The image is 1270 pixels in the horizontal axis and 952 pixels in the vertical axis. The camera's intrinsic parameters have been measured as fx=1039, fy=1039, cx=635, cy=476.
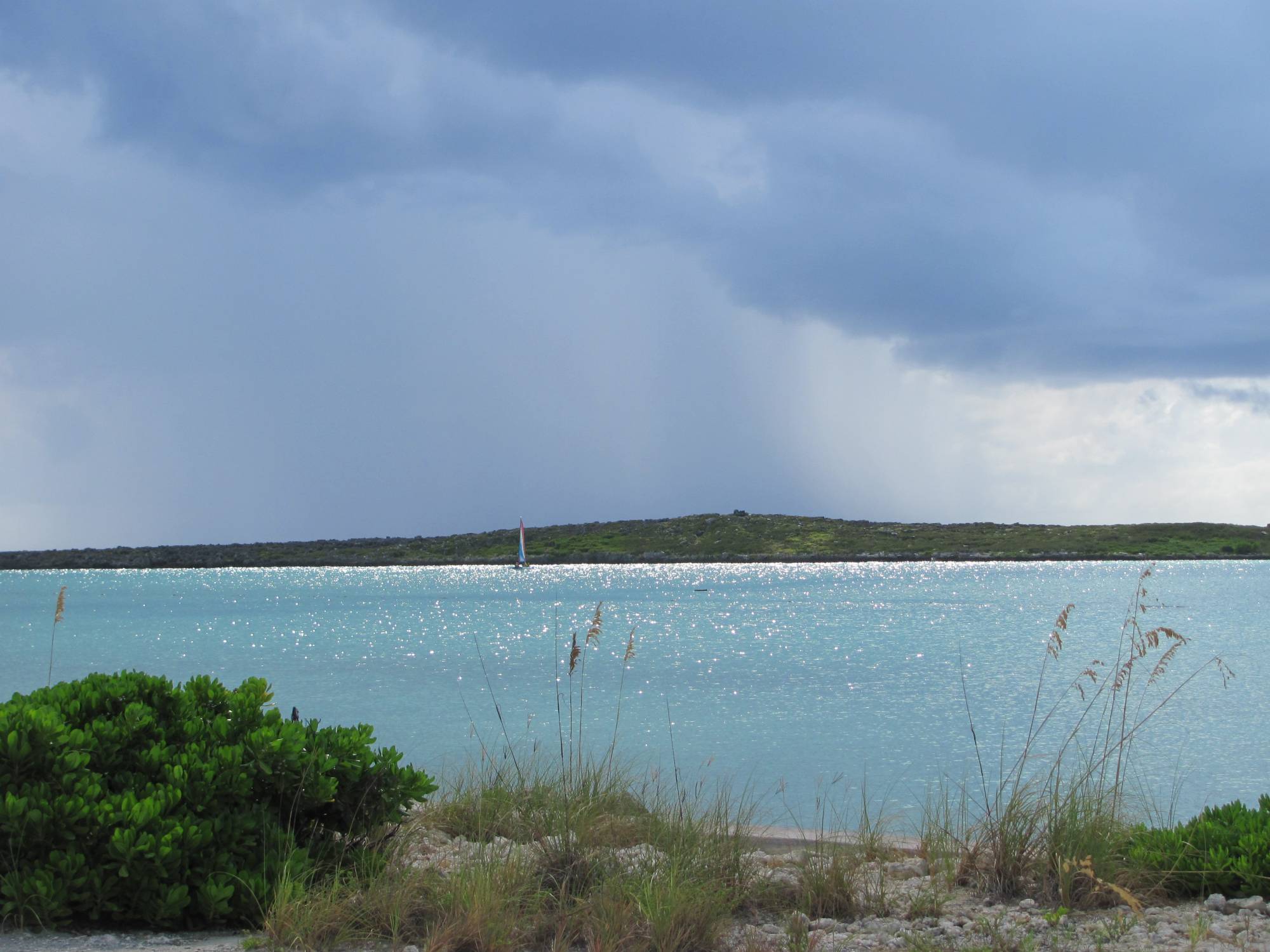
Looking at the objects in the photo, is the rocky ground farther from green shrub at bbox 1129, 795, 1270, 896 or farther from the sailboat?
the sailboat

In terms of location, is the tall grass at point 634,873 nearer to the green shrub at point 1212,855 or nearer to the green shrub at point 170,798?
the green shrub at point 1212,855

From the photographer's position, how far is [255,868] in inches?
233

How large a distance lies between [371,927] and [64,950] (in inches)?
59.0

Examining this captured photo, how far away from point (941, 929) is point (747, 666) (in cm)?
2315

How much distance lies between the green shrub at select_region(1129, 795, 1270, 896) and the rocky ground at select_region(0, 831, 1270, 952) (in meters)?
0.13

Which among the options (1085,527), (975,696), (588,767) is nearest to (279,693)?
(975,696)

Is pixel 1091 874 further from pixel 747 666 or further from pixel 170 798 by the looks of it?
pixel 747 666

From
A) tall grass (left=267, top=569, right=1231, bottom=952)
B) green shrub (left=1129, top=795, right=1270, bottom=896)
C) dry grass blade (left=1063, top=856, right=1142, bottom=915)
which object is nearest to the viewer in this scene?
tall grass (left=267, top=569, right=1231, bottom=952)

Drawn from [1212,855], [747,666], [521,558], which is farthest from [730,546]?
[1212,855]

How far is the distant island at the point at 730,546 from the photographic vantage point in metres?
115

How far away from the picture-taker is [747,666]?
93.5ft

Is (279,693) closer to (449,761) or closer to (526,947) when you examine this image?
(449,761)

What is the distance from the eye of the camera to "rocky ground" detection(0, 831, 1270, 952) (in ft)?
17.1

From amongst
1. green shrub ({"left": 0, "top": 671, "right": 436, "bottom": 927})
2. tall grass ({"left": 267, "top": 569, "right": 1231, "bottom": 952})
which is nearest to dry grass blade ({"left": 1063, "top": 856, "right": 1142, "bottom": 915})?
tall grass ({"left": 267, "top": 569, "right": 1231, "bottom": 952})
